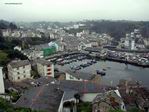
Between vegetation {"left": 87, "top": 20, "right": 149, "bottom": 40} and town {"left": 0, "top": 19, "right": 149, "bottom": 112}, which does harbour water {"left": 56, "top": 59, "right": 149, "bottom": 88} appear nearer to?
town {"left": 0, "top": 19, "right": 149, "bottom": 112}

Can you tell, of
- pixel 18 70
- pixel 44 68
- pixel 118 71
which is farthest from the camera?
pixel 118 71

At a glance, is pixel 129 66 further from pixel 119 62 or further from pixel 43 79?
pixel 43 79

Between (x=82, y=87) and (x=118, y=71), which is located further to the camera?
(x=118, y=71)

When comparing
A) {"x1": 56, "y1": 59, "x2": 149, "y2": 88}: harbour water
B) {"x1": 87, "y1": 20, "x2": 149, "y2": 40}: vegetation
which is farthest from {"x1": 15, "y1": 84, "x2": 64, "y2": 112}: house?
{"x1": 87, "y1": 20, "x2": 149, "y2": 40}: vegetation

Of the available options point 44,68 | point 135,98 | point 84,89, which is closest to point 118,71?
point 44,68

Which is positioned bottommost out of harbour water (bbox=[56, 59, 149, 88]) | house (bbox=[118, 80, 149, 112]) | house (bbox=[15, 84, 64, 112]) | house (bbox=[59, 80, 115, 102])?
harbour water (bbox=[56, 59, 149, 88])

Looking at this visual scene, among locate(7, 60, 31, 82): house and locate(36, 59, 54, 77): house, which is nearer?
locate(7, 60, 31, 82): house

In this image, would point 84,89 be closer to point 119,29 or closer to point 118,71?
point 118,71
